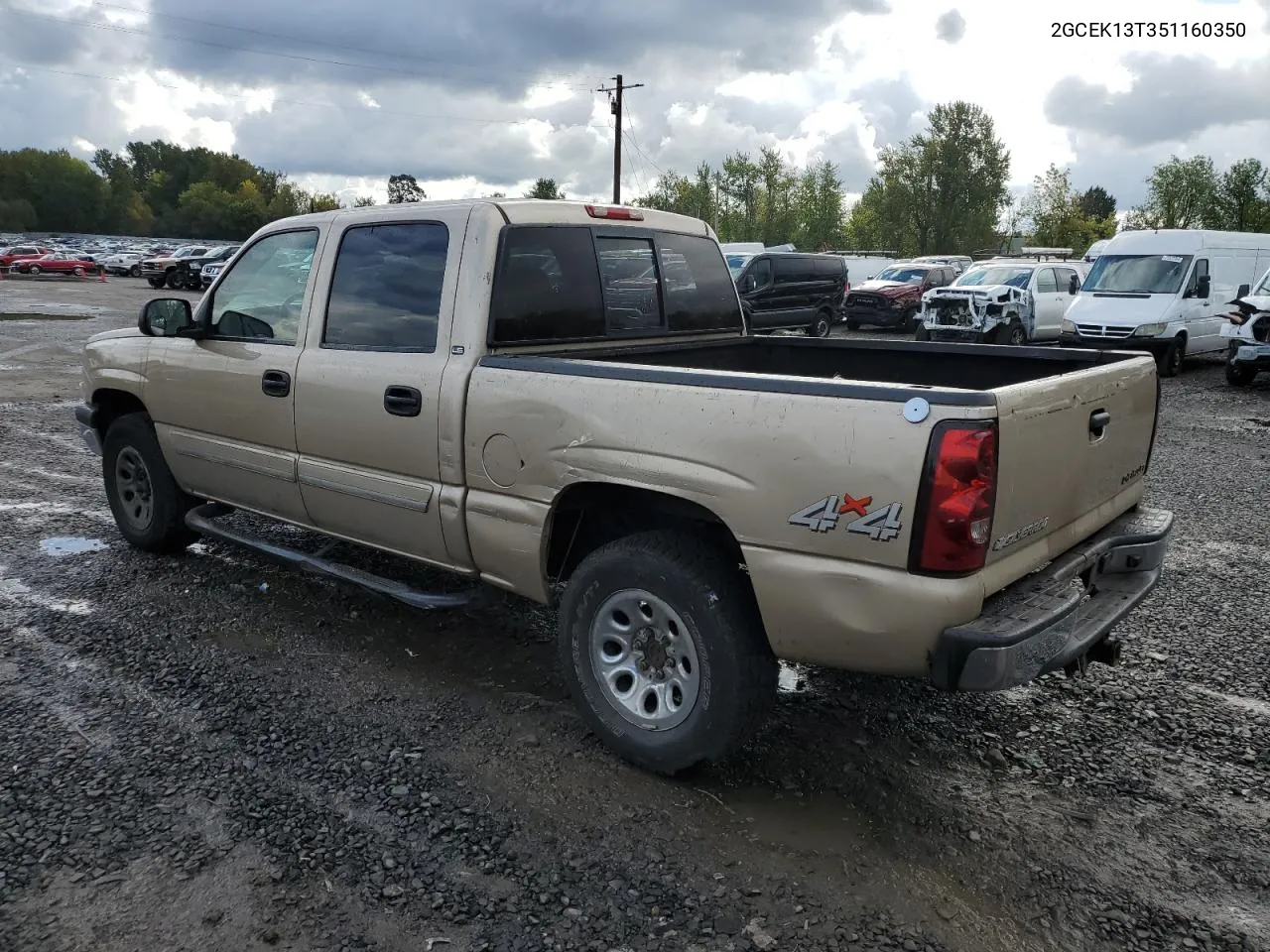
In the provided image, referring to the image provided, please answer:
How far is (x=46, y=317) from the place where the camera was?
23250 millimetres

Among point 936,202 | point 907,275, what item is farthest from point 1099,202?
point 907,275

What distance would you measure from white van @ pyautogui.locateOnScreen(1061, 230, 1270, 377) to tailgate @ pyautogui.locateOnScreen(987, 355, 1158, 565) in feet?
42.8

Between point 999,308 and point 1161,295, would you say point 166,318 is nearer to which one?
point 1161,295

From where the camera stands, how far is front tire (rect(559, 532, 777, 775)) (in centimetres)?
305

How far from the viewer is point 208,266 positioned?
3612 centimetres

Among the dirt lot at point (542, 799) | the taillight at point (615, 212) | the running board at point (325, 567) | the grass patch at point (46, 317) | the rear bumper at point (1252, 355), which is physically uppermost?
the taillight at point (615, 212)

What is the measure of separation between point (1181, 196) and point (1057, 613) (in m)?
57.2

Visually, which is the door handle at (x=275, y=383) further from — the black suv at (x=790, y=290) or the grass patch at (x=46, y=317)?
the grass patch at (x=46, y=317)

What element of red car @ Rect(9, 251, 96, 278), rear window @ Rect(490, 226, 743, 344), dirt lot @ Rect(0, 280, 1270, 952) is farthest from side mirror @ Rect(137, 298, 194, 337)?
red car @ Rect(9, 251, 96, 278)

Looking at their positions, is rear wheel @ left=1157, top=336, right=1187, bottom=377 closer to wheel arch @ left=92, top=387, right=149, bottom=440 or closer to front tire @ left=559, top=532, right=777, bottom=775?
front tire @ left=559, top=532, right=777, bottom=775

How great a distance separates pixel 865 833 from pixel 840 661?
627mm

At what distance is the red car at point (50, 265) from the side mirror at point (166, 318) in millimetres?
46011

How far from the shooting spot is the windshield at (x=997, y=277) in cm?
1938

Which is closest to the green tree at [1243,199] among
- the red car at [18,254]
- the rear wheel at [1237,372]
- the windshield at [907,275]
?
the windshield at [907,275]
